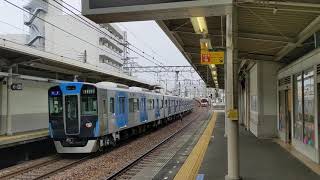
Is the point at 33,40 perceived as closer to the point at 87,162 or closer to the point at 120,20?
the point at 87,162

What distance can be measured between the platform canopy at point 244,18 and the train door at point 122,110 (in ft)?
12.3

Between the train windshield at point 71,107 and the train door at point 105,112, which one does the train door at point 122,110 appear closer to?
the train door at point 105,112

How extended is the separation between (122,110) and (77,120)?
3868 mm

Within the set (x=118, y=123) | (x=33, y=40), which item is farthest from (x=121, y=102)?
(x=33, y=40)

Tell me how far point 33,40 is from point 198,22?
151 feet

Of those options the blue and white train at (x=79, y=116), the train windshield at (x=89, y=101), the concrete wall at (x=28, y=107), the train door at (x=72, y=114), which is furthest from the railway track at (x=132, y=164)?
the concrete wall at (x=28, y=107)

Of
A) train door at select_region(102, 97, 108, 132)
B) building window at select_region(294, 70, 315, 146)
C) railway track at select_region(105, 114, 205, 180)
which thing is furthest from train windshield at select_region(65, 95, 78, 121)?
building window at select_region(294, 70, 315, 146)

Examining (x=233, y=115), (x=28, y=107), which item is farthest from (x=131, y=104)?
(x=233, y=115)

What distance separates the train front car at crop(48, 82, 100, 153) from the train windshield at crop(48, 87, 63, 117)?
41mm

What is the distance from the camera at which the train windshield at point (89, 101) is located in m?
16.3

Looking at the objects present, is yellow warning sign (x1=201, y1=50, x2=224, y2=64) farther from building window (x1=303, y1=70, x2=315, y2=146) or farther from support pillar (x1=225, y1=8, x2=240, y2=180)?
support pillar (x1=225, y1=8, x2=240, y2=180)

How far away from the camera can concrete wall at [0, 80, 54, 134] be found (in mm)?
18688

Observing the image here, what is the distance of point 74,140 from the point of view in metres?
16.3

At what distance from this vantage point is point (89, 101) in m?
16.4
